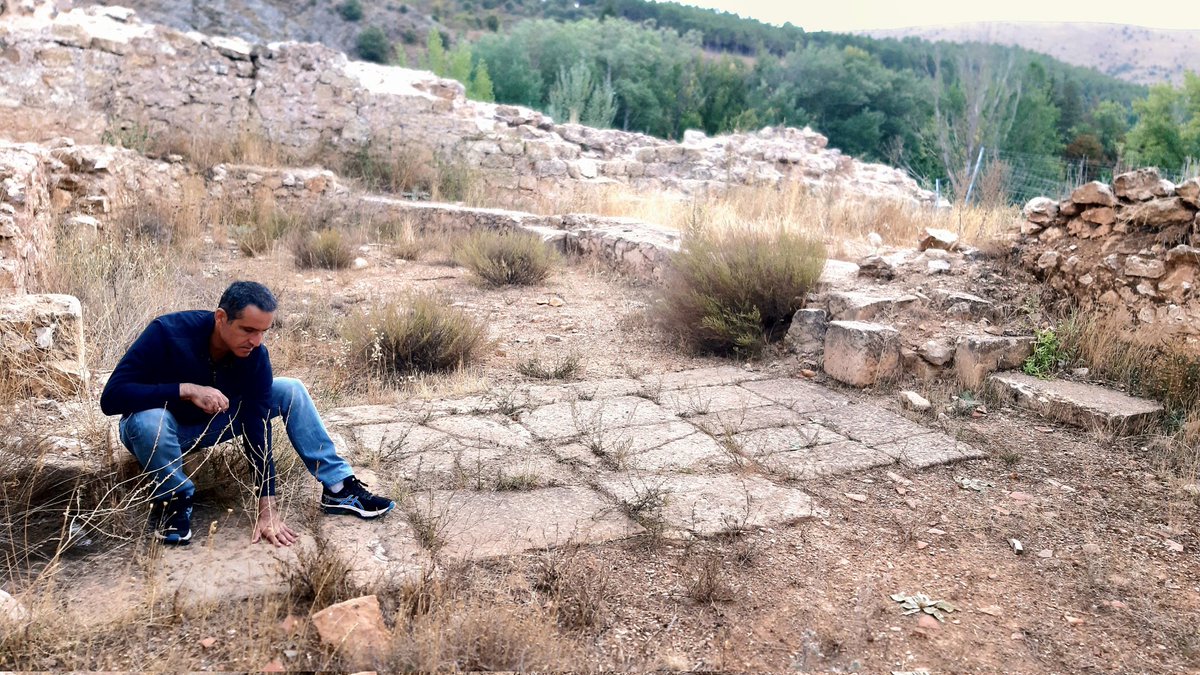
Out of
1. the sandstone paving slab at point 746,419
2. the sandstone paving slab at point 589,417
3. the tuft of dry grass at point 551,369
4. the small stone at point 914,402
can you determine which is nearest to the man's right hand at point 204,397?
the sandstone paving slab at point 589,417

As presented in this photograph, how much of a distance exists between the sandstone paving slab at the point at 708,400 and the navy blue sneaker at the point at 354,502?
1.97 m

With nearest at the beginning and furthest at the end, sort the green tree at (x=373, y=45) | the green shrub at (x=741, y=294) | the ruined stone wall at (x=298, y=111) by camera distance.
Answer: the green shrub at (x=741, y=294)
the ruined stone wall at (x=298, y=111)
the green tree at (x=373, y=45)

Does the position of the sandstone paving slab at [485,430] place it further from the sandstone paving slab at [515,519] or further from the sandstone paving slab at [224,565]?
the sandstone paving slab at [224,565]

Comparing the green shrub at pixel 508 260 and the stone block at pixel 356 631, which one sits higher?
the stone block at pixel 356 631

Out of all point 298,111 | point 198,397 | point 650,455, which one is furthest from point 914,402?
point 298,111

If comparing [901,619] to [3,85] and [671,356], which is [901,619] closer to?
[671,356]

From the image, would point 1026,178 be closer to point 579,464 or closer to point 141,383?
point 579,464

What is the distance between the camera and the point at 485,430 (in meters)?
4.23

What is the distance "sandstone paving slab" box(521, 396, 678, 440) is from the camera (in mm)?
4297

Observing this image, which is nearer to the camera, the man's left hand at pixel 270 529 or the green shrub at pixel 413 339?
the man's left hand at pixel 270 529

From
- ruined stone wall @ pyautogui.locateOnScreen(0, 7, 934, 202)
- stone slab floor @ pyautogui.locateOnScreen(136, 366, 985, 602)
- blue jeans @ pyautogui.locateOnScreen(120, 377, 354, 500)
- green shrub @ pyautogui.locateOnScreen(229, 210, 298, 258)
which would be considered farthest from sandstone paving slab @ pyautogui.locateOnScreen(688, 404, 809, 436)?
ruined stone wall @ pyautogui.locateOnScreen(0, 7, 934, 202)

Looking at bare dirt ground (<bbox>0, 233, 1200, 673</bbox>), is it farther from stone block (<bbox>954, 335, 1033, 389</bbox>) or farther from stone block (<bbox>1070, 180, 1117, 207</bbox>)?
stone block (<bbox>1070, 180, 1117, 207</bbox>)

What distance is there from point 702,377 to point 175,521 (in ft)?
11.0

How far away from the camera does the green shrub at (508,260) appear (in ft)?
27.0
